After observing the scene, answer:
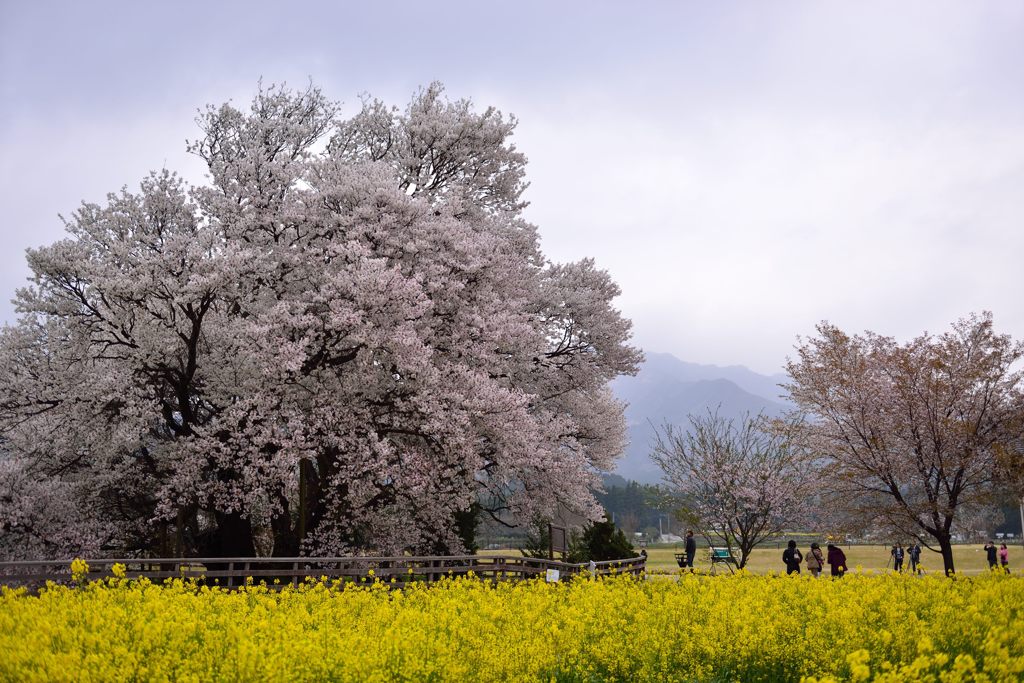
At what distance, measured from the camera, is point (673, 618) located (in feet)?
35.4

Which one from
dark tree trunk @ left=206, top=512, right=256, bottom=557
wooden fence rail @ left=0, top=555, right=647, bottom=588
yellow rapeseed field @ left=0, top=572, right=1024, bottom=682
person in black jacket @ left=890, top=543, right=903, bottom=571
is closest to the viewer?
yellow rapeseed field @ left=0, top=572, right=1024, bottom=682

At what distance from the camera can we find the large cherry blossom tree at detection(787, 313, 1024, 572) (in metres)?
24.1

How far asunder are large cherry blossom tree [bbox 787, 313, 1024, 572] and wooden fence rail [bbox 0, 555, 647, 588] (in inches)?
292

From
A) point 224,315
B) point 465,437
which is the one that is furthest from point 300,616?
point 224,315

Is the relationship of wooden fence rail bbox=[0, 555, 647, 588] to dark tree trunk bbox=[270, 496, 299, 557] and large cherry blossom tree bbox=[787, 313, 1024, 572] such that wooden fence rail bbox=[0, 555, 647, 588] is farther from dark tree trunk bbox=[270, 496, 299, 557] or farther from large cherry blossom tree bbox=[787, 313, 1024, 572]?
large cherry blossom tree bbox=[787, 313, 1024, 572]

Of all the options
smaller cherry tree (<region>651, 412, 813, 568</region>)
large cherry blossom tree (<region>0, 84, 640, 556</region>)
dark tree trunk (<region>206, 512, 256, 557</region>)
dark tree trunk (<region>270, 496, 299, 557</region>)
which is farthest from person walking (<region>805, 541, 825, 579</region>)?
dark tree trunk (<region>206, 512, 256, 557</region>)

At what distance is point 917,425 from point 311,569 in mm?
17498

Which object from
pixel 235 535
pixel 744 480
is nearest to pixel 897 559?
pixel 744 480

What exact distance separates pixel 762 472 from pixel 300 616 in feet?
68.9

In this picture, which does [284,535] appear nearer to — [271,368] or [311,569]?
[311,569]

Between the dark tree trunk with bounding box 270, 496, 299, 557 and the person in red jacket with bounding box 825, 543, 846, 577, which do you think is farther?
the dark tree trunk with bounding box 270, 496, 299, 557

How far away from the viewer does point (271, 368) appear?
2170 cm

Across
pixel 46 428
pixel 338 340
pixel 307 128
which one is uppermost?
pixel 307 128

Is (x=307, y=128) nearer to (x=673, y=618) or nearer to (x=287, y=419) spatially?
(x=287, y=419)
